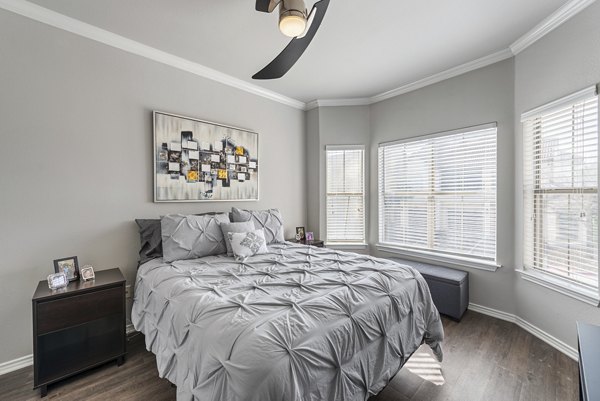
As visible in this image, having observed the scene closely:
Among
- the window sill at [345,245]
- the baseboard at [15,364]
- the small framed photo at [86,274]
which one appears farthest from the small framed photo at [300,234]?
the baseboard at [15,364]

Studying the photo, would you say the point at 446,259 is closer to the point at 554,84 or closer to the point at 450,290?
the point at 450,290

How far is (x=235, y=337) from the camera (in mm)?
1115

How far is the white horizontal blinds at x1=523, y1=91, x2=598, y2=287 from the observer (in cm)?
205

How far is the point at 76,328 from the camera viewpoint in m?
1.89

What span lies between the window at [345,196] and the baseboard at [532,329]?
171cm

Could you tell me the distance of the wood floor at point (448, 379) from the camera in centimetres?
174

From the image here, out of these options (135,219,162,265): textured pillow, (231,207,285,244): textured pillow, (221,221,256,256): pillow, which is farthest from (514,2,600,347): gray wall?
(135,219,162,265): textured pillow

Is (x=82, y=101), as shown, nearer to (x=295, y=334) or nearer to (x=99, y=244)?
(x=99, y=244)

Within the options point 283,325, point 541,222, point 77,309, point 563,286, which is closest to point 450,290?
point 563,286

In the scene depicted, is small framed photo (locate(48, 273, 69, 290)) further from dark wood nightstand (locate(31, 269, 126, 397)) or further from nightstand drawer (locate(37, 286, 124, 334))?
nightstand drawer (locate(37, 286, 124, 334))

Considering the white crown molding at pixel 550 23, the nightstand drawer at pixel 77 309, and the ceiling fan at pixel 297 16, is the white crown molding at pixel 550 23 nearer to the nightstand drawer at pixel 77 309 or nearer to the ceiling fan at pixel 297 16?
the ceiling fan at pixel 297 16

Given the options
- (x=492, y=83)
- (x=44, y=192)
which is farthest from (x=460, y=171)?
(x=44, y=192)

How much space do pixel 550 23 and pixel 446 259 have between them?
8.25ft

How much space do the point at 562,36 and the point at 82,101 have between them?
13.7 ft
